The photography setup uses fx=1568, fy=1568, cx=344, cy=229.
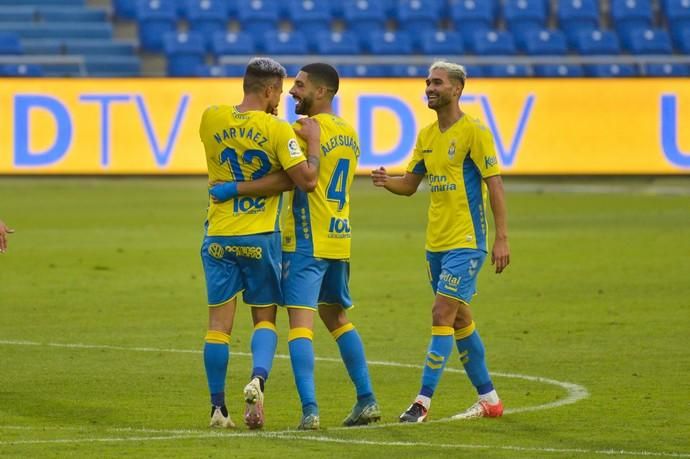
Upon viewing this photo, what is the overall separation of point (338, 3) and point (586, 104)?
6.80 meters

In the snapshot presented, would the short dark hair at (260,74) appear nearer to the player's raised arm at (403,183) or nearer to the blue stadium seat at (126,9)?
the player's raised arm at (403,183)

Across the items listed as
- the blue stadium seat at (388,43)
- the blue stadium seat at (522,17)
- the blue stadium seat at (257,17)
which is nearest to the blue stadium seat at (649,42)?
the blue stadium seat at (522,17)

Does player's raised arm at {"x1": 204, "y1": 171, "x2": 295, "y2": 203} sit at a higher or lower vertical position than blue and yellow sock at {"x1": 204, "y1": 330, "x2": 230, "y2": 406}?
higher

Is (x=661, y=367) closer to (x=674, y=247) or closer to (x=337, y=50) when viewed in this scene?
(x=674, y=247)

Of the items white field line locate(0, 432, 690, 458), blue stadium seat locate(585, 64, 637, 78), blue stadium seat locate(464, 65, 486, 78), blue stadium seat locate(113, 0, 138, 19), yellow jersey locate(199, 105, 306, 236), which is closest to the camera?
white field line locate(0, 432, 690, 458)

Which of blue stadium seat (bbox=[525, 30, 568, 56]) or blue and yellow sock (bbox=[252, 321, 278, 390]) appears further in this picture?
blue stadium seat (bbox=[525, 30, 568, 56])

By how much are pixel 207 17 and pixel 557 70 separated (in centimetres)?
705

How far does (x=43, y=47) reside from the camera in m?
30.0

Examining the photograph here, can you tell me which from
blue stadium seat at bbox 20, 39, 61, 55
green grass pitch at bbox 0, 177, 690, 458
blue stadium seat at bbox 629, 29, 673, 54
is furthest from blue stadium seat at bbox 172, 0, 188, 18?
green grass pitch at bbox 0, 177, 690, 458

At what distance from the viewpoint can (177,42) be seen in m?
30.1

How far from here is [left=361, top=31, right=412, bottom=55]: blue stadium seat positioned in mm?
30578

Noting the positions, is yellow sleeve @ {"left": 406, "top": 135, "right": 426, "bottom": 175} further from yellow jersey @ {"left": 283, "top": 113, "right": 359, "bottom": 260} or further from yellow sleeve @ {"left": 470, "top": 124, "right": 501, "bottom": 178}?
yellow jersey @ {"left": 283, "top": 113, "right": 359, "bottom": 260}

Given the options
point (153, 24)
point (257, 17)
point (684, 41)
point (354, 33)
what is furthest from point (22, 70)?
point (684, 41)

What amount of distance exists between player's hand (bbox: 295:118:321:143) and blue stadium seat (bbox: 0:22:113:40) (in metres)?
22.7
